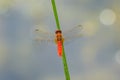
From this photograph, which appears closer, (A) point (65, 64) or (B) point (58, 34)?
(A) point (65, 64)

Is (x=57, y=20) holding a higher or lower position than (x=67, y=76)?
higher

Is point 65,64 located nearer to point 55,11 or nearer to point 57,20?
point 57,20

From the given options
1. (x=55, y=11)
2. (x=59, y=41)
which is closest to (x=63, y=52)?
(x=59, y=41)

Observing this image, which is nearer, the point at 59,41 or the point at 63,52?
the point at 59,41

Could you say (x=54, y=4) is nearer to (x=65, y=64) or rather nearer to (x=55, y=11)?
(x=55, y=11)

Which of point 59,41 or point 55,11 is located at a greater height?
point 55,11

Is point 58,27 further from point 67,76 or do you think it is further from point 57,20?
point 67,76

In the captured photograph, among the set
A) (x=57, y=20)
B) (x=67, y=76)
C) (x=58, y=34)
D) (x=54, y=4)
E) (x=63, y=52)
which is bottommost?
(x=67, y=76)

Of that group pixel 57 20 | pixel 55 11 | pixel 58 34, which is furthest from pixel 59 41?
pixel 55 11
